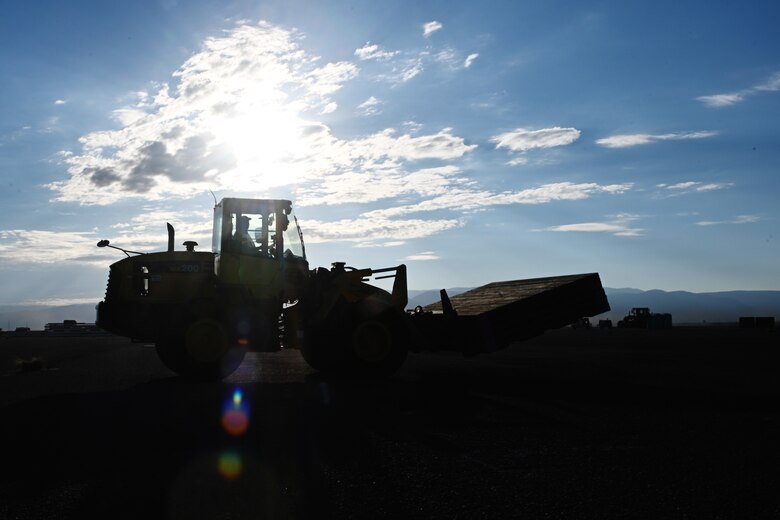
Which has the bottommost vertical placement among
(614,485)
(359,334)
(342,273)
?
(614,485)

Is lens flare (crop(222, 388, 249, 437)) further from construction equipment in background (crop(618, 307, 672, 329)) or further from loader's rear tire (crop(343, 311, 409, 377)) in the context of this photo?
construction equipment in background (crop(618, 307, 672, 329))

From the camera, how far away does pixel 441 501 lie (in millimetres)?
5238

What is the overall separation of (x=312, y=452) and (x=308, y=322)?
22.7 feet

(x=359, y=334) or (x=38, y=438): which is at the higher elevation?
(x=359, y=334)

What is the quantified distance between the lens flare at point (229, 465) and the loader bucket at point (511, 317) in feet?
24.7

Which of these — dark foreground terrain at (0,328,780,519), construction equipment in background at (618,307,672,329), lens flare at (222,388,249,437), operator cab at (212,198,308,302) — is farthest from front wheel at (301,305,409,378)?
construction equipment in background at (618,307,672,329)

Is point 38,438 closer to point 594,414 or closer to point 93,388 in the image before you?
point 93,388

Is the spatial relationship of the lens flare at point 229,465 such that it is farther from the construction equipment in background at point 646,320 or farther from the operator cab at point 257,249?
the construction equipment in background at point 646,320

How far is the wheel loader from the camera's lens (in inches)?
503

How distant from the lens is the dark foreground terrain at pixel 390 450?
519cm

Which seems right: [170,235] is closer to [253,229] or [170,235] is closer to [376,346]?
[253,229]

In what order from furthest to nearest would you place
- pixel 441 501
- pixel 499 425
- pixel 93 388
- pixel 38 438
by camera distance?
1. pixel 93 388
2. pixel 499 425
3. pixel 38 438
4. pixel 441 501

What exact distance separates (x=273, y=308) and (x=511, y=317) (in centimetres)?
507

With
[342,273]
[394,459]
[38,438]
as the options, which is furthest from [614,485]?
[342,273]
